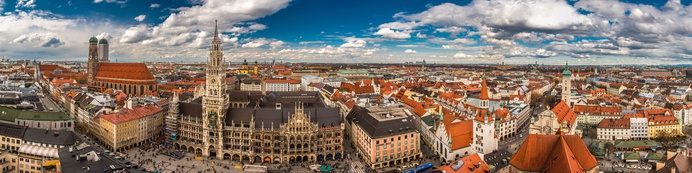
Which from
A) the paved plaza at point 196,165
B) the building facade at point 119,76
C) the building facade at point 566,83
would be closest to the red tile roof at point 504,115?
the building facade at point 566,83

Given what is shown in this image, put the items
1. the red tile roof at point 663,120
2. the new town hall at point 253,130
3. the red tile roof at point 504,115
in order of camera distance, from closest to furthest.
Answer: the new town hall at point 253,130, the red tile roof at point 504,115, the red tile roof at point 663,120

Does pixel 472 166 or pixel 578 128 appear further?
pixel 578 128

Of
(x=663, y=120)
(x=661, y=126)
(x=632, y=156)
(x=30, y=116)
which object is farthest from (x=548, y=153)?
(x=30, y=116)

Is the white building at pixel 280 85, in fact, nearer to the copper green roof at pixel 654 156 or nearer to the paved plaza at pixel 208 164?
the paved plaza at pixel 208 164

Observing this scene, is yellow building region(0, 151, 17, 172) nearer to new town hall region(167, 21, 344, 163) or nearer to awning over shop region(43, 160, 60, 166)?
awning over shop region(43, 160, 60, 166)

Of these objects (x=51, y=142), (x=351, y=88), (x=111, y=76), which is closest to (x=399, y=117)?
(x=51, y=142)

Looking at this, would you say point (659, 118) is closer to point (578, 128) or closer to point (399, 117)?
point (578, 128)
